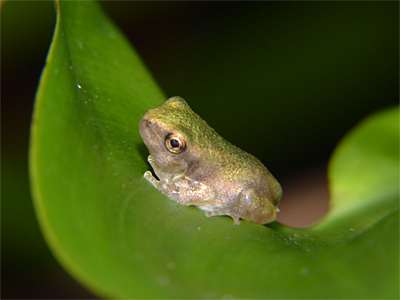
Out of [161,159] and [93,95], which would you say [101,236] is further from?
[161,159]

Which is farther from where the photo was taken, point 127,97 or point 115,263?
point 127,97

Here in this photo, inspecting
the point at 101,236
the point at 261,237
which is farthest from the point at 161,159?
the point at 101,236

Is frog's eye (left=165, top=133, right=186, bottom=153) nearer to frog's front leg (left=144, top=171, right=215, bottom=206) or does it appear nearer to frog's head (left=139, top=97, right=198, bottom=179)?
frog's head (left=139, top=97, right=198, bottom=179)

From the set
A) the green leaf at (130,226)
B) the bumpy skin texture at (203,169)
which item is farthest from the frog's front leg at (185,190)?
the green leaf at (130,226)

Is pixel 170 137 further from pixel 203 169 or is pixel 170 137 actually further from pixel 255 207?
pixel 255 207

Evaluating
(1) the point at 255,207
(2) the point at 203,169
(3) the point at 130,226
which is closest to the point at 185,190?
(2) the point at 203,169

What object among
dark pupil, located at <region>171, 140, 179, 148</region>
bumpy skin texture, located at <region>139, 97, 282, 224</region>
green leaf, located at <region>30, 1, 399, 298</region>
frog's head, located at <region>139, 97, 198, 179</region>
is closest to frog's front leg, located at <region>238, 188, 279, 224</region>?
bumpy skin texture, located at <region>139, 97, 282, 224</region>
